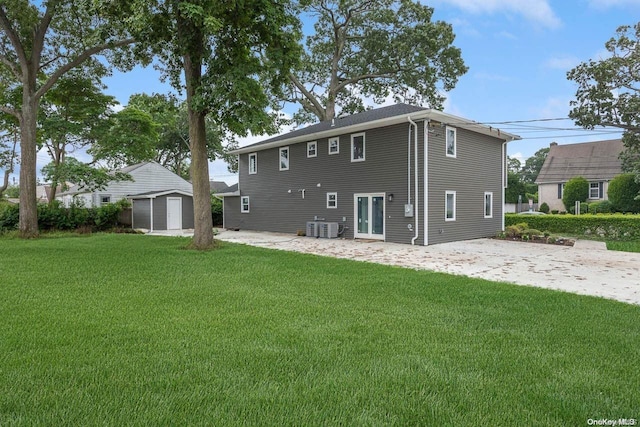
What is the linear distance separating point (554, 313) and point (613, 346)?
1.13 meters

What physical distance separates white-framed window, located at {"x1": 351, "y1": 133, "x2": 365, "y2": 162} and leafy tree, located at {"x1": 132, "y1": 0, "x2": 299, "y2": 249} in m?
4.18

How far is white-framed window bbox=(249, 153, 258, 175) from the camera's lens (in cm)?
2030

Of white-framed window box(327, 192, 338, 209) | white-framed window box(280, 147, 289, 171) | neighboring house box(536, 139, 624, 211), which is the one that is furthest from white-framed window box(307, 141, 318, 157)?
neighboring house box(536, 139, 624, 211)

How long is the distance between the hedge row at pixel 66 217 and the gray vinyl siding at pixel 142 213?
174 cm

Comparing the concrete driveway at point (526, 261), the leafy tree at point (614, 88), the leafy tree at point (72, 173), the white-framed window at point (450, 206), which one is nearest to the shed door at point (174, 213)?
the leafy tree at point (72, 173)

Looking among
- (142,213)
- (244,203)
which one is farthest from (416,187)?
(142,213)

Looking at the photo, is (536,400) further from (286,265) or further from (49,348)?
(286,265)

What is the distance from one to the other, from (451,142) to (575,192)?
17.9 meters

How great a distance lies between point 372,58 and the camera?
77.2 ft

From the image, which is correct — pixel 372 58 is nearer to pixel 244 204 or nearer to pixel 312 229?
pixel 244 204

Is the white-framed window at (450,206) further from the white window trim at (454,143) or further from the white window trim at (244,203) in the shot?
the white window trim at (244,203)

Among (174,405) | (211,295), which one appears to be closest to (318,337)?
(174,405)

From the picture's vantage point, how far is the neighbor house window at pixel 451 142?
46.0 feet

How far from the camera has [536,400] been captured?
255cm
